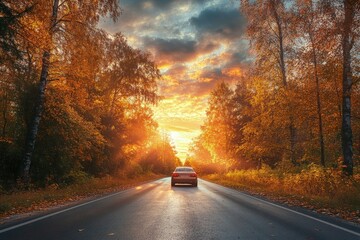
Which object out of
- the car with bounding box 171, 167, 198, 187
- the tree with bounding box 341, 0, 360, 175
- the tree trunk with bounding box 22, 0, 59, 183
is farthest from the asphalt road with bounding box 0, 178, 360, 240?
the car with bounding box 171, 167, 198, 187

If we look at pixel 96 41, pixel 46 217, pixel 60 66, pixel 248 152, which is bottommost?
pixel 46 217

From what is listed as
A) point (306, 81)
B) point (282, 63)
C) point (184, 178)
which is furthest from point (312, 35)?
point (184, 178)

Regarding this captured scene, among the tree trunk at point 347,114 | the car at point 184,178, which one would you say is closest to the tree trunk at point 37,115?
the car at point 184,178

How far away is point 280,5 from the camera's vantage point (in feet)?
77.4

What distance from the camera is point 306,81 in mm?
20547

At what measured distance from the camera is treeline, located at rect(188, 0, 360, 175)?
14.2 m

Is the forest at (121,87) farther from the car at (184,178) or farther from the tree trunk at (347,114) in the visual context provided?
the car at (184,178)

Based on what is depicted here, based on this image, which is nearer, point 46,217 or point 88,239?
point 88,239

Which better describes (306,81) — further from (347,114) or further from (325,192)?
(325,192)

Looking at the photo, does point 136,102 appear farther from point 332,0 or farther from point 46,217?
point 46,217

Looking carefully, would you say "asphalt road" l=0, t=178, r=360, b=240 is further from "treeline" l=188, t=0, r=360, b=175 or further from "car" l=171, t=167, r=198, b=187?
"car" l=171, t=167, r=198, b=187

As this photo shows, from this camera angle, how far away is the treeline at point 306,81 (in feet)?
46.7

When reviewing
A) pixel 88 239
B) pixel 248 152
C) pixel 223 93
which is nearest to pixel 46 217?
pixel 88 239

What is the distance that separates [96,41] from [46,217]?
35.3 ft
